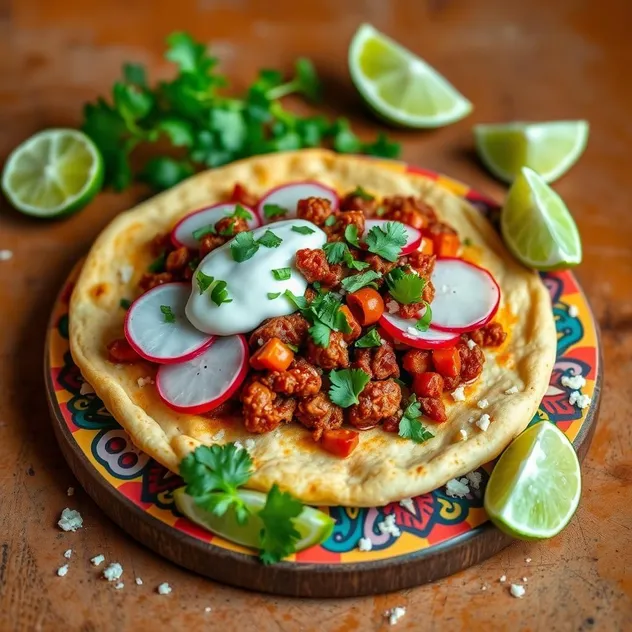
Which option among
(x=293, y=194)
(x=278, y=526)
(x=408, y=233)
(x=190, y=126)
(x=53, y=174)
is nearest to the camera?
(x=278, y=526)

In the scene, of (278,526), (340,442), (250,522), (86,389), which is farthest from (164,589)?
(86,389)

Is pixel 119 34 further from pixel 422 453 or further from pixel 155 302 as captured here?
pixel 422 453

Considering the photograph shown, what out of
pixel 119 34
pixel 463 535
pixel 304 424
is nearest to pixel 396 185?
pixel 304 424

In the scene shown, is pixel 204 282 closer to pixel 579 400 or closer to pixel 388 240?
pixel 388 240

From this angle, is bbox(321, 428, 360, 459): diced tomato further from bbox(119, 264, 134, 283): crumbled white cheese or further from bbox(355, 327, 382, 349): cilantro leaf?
bbox(119, 264, 134, 283): crumbled white cheese

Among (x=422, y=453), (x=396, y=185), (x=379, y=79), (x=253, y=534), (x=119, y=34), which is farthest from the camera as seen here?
(x=119, y=34)

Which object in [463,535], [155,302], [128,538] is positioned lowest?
[128,538]
